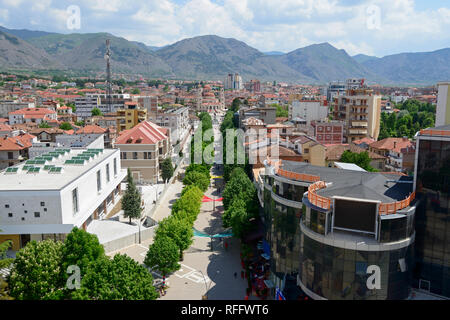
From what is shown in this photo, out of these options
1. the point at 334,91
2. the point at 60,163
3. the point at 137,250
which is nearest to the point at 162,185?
the point at 60,163

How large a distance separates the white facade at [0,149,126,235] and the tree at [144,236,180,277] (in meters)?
7.40

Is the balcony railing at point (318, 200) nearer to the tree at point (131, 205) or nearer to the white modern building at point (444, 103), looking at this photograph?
the white modern building at point (444, 103)

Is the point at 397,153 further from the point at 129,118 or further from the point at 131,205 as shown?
the point at 129,118

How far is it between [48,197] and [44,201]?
45cm

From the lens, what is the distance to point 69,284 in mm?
21812

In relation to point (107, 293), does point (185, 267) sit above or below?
below

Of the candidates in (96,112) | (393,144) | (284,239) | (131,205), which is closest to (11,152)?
(131,205)

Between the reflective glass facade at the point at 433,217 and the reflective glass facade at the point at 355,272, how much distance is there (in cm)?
148

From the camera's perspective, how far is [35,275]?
21.3 metres

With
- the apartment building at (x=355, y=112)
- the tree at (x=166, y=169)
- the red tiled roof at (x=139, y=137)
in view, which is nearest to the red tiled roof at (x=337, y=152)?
the apartment building at (x=355, y=112)

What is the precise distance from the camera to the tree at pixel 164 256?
26.4 metres

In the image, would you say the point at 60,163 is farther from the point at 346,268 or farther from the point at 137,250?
the point at 346,268

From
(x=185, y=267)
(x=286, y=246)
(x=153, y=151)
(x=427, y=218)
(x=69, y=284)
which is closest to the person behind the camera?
(x=427, y=218)
